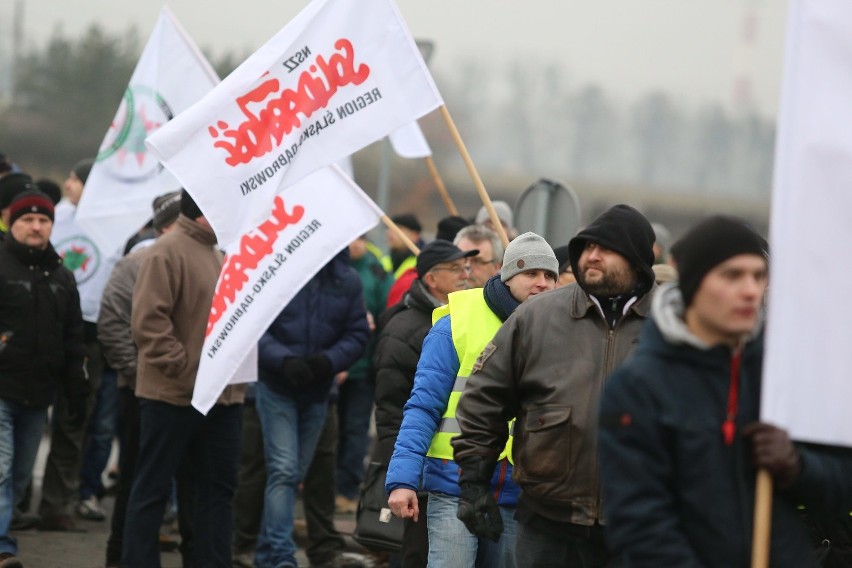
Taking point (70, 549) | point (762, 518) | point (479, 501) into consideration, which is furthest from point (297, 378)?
point (762, 518)

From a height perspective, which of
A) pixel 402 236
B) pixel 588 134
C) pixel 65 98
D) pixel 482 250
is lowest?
pixel 402 236

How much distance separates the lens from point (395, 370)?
747cm

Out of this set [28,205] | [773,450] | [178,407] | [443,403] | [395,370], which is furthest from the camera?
[28,205]

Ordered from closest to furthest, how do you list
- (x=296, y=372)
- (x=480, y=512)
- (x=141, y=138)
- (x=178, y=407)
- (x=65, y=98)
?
(x=480, y=512) → (x=178, y=407) → (x=296, y=372) → (x=141, y=138) → (x=65, y=98)

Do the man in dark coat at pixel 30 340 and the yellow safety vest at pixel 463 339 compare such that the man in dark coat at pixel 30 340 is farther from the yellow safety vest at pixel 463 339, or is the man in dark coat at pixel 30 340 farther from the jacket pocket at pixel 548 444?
the jacket pocket at pixel 548 444

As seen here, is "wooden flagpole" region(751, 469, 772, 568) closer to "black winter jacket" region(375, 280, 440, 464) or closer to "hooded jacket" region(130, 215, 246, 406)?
"black winter jacket" region(375, 280, 440, 464)

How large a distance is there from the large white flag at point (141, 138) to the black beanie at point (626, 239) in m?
4.89

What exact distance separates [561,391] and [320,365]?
3.78 m

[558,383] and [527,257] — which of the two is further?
[527,257]

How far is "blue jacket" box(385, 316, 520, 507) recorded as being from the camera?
20.1 feet

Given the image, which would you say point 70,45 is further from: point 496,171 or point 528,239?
point 528,239

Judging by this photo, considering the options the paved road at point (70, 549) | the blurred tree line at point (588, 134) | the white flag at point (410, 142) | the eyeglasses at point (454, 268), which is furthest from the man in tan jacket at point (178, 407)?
the blurred tree line at point (588, 134)

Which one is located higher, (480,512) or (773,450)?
(773,450)

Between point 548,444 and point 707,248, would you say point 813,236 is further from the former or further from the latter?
point 548,444
